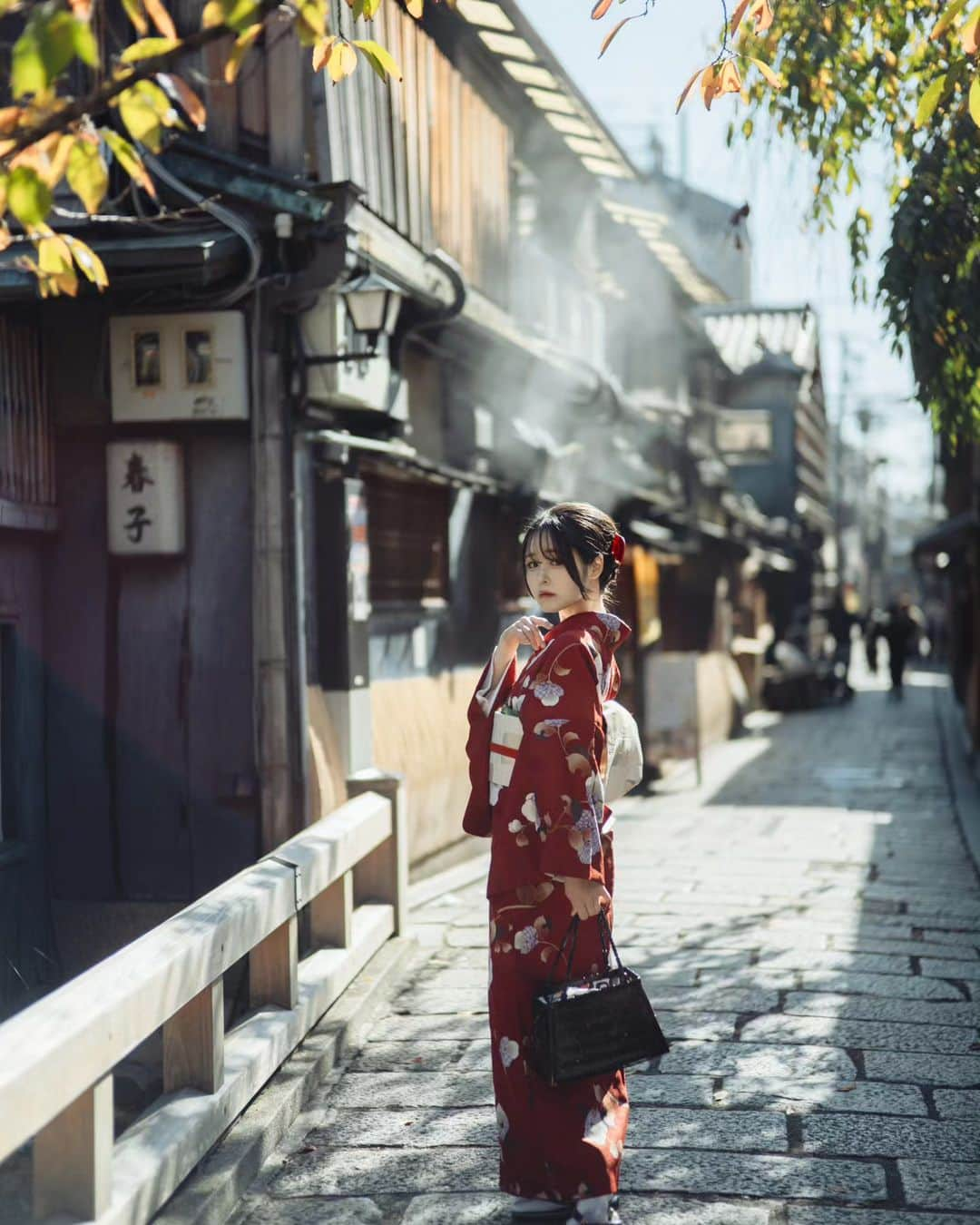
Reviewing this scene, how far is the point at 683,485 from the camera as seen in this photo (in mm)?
23250

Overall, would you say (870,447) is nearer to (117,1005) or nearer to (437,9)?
(437,9)

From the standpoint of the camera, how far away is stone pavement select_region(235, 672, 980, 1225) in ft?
15.0

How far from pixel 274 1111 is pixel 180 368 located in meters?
4.54

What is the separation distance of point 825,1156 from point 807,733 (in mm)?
19258

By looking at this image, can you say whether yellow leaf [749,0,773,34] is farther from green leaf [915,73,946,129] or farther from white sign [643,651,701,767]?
white sign [643,651,701,767]

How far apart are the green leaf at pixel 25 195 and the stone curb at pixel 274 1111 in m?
2.80

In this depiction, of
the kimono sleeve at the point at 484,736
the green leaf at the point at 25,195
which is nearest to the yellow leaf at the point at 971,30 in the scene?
the kimono sleeve at the point at 484,736

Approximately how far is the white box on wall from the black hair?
13.5 feet

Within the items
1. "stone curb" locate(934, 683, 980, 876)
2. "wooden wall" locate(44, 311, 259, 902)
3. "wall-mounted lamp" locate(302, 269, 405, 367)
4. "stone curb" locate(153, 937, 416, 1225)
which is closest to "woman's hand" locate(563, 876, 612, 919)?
"stone curb" locate(153, 937, 416, 1225)

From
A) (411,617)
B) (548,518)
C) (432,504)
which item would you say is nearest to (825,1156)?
(548,518)

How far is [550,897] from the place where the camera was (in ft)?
14.1

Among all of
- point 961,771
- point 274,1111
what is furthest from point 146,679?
point 961,771

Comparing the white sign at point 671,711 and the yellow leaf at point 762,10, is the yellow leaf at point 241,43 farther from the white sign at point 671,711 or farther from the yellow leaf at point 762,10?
the white sign at point 671,711

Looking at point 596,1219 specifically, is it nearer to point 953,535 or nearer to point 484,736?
point 484,736
